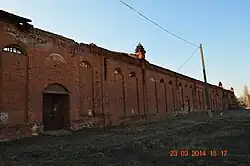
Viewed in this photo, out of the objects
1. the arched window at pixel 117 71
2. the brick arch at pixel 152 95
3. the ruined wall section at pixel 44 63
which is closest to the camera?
the ruined wall section at pixel 44 63

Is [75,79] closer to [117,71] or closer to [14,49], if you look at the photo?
[14,49]

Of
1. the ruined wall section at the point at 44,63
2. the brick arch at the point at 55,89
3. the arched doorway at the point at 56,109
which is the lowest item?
the arched doorway at the point at 56,109

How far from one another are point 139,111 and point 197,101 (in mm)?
17707

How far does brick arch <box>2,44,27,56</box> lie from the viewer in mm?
11691

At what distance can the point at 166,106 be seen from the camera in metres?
26.6

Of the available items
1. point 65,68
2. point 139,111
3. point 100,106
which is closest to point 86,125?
point 100,106

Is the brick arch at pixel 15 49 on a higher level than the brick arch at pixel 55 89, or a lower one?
higher

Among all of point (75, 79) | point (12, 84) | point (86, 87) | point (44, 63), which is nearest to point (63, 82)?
point (75, 79)

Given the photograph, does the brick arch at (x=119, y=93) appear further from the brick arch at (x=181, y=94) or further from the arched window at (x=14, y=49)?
the brick arch at (x=181, y=94)

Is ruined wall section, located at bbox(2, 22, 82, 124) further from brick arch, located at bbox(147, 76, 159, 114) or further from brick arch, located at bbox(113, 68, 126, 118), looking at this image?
brick arch, located at bbox(147, 76, 159, 114)

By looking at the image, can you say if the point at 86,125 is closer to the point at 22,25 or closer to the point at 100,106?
the point at 100,106

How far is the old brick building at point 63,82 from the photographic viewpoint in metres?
11.6

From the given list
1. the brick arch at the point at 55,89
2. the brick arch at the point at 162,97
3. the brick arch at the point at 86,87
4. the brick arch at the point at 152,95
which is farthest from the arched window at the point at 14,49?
the brick arch at the point at 162,97

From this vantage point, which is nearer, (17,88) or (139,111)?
(17,88)
